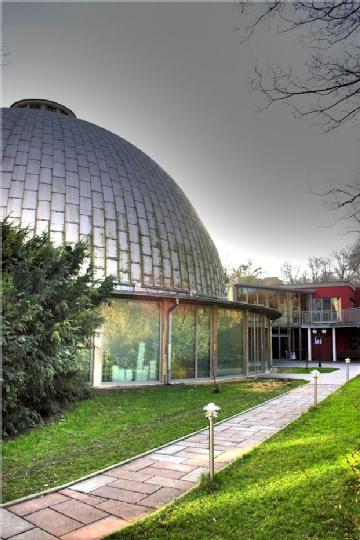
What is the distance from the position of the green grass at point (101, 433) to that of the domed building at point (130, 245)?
2.72 m

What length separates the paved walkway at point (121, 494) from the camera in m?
4.34

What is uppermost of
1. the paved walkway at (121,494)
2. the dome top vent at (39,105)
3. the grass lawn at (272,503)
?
the dome top vent at (39,105)

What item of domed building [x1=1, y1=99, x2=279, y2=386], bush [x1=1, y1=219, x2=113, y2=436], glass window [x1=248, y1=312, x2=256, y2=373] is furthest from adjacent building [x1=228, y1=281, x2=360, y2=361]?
bush [x1=1, y1=219, x2=113, y2=436]

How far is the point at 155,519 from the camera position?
4430 mm

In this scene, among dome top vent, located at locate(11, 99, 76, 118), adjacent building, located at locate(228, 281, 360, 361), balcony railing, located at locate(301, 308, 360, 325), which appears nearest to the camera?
dome top vent, located at locate(11, 99, 76, 118)

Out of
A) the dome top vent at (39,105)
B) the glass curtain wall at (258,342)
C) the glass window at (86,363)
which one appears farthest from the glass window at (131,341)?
the dome top vent at (39,105)

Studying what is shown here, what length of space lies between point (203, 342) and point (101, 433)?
408 inches

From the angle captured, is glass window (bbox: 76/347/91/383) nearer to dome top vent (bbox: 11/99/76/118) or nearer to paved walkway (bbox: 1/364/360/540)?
paved walkway (bbox: 1/364/360/540)

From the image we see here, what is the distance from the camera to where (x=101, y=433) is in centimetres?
847

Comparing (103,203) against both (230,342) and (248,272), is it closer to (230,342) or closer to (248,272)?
(230,342)

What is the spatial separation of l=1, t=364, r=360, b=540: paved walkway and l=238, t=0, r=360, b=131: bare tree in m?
4.95

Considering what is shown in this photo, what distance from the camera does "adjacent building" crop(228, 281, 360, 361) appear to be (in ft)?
129

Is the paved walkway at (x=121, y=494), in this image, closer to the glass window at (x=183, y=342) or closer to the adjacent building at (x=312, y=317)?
the glass window at (x=183, y=342)

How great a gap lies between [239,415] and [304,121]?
7236 mm
